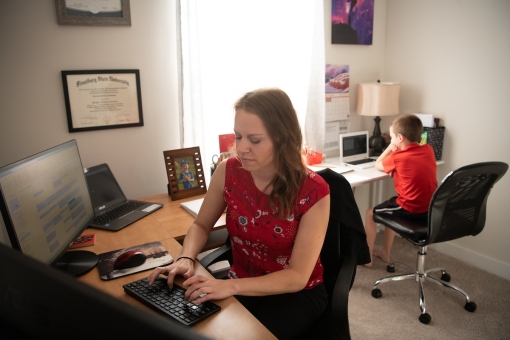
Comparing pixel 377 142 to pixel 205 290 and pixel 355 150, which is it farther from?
pixel 205 290

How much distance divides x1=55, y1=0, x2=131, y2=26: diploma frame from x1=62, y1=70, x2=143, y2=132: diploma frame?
9.8 inches

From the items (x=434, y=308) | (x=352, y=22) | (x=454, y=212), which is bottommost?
(x=434, y=308)

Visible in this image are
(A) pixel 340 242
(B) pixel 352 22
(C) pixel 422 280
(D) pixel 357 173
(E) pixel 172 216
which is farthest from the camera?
(B) pixel 352 22

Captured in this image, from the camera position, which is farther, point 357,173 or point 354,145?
point 354,145

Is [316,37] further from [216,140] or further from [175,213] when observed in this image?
[175,213]

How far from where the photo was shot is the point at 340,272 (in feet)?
4.56

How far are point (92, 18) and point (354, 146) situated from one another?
6.92ft

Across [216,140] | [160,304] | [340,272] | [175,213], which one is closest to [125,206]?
→ [175,213]

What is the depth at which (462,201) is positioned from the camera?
7.18 feet

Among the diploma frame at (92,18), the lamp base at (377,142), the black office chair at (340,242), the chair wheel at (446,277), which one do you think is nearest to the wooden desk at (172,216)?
the black office chair at (340,242)

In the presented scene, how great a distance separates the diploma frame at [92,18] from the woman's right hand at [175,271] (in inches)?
56.3

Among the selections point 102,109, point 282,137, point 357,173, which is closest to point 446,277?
point 357,173

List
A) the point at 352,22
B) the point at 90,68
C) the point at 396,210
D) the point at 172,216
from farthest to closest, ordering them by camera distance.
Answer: the point at 352,22 < the point at 396,210 < the point at 90,68 < the point at 172,216

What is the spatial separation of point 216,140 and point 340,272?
1.43 metres
